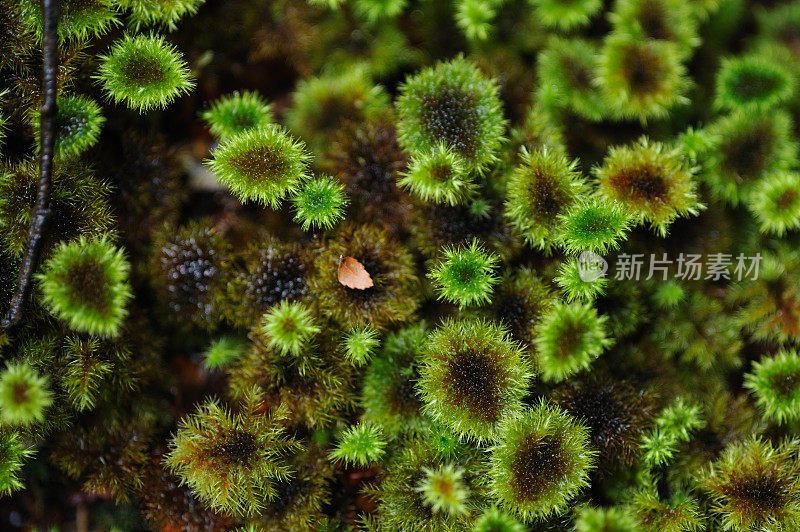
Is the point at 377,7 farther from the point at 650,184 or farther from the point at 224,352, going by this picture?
the point at 224,352

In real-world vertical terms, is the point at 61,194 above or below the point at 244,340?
above

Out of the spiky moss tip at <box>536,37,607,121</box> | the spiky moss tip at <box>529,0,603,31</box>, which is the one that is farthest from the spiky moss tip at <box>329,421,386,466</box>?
the spiky moss tip at <box>529,0,603,31</box>

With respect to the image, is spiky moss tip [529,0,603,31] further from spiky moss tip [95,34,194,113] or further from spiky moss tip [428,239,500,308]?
spiky moss tip [95,34,194,113]

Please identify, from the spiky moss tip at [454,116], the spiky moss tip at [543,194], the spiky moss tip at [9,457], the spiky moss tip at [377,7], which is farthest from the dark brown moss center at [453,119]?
the spiky moss tip at [9,457]

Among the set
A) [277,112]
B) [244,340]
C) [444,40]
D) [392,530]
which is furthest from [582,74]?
[392,530]

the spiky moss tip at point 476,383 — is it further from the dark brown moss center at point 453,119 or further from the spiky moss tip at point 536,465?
the dark brown moss center at point 453,119

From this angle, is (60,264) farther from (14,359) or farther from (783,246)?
(783,246)
